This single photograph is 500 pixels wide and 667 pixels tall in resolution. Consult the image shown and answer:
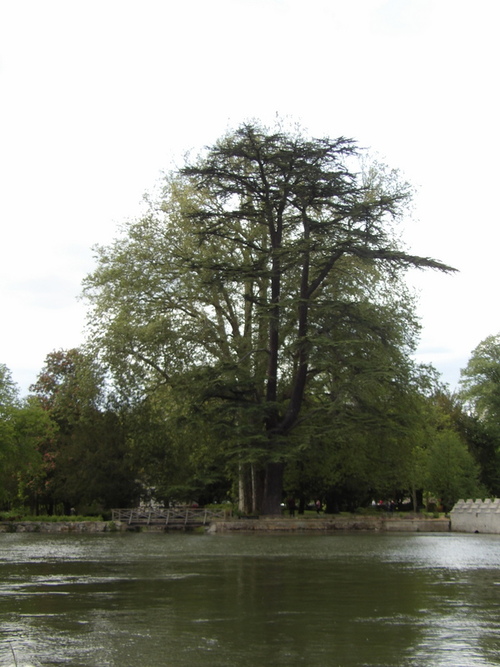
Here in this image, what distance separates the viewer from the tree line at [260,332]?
106 feet

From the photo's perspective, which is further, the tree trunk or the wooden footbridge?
the wooden footbridge

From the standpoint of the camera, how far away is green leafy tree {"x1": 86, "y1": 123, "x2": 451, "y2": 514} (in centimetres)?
3262

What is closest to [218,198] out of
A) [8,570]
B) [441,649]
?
[8,570]

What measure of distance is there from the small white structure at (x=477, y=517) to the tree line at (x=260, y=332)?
3.57m

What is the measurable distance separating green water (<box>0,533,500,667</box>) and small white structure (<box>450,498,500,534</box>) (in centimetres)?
2016

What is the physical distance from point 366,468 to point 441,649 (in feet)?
118

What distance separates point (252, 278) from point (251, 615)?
29.8 metres

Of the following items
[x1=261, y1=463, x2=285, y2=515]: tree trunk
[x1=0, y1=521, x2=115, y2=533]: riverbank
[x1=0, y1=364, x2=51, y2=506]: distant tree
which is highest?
[x1=0, y1=364, x2=51, y2=506]: distant tree

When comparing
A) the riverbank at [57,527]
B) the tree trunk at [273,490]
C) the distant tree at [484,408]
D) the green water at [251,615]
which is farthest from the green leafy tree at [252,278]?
the distant tree at [484,408]

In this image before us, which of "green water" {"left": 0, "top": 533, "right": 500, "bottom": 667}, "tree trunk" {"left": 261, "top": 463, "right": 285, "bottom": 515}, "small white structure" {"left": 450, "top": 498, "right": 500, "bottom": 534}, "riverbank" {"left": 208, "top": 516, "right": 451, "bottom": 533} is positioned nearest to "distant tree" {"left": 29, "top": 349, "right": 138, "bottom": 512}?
"tree trunk" {"left": 261, "top": 463, "right": 285, "bottom": 515}

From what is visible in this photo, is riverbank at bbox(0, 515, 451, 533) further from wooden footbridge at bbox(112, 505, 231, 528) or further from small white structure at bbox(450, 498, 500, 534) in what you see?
small white structure at bbox(450, 498, 500, 534)

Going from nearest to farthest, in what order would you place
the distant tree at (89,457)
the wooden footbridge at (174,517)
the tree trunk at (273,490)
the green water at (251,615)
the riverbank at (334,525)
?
the green water at (251,615), the riverbank at (334,525), the tree trunk at (273,490), the wooden footbridge at (174,517), the distant tree at (89,457)

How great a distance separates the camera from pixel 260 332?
120ft

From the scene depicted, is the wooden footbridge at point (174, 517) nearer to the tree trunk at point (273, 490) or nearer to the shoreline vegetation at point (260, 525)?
the shoreline vegetation at point (260, 525)
